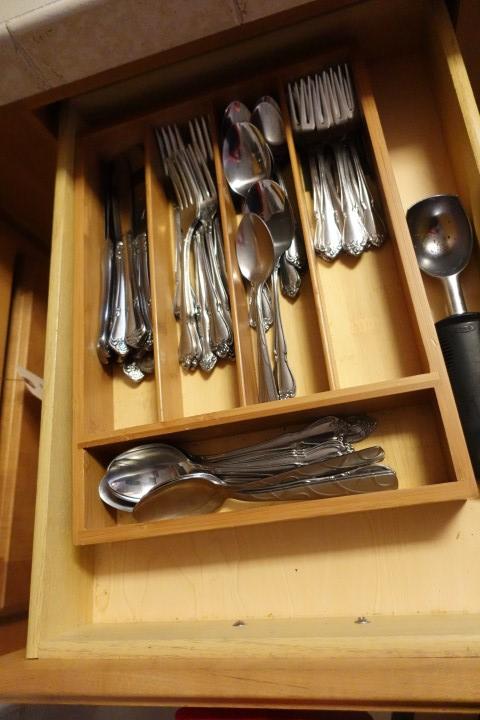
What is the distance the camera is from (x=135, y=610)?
771mm

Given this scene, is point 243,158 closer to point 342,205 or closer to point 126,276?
point 342,205

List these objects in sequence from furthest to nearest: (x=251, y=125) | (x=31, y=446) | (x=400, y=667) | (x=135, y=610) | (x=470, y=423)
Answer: (x=31, y=446) → (x=251, y=125) → (x=135, y=610) → (x=470, y=423) → (x=400, y=667)

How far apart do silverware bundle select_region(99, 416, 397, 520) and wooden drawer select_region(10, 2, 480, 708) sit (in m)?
0.05

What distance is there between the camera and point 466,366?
679 mm

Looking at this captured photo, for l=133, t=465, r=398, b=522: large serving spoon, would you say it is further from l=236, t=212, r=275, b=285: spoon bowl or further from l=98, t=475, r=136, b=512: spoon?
l=236, t=212, r=275, b=285: spoon bowl

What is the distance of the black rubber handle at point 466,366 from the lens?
2.16ft

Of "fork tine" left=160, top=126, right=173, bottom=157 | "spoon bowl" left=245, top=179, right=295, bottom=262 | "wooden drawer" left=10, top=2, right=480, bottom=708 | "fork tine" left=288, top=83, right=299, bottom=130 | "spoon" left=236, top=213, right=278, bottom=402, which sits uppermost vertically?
"fork tine" left=160, top=126, right=173, bottom=157

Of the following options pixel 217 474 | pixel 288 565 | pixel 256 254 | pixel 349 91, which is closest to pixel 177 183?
pixel 256 254

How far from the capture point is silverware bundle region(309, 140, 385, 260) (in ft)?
2.75

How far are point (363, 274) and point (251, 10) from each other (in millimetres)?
425

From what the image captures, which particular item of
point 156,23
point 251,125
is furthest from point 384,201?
point 156,23

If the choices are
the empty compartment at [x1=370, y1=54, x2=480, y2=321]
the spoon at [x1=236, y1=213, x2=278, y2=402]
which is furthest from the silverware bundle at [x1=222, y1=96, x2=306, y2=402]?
the empty compartment at [x1=370, y1=54, x2=480, y2=321]

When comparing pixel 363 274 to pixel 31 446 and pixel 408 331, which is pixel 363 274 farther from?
pixel 31 446

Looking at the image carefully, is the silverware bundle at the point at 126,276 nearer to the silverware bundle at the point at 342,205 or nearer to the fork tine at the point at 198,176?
the fork tine at the point at 198,176
